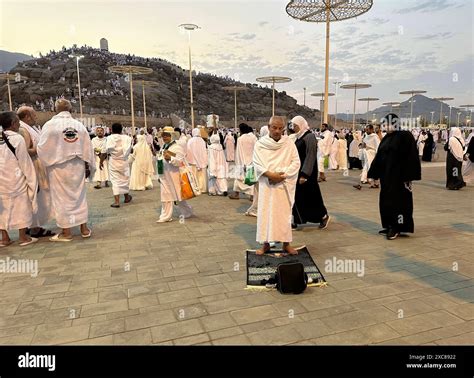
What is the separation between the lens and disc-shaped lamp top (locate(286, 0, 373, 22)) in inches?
477

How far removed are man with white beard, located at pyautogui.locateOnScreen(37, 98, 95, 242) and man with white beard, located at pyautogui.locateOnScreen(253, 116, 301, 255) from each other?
9.27 feet

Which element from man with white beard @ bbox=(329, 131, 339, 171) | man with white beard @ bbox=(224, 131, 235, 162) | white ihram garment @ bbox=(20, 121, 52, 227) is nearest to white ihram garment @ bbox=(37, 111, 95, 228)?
white ihram garment @ bbox=(20, 121, 52, 227)

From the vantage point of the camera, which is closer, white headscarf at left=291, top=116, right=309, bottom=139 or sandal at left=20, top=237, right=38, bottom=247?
sandal at left=20, top=237, right=38, bottom=247

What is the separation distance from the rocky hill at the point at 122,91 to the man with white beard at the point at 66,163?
151 ft

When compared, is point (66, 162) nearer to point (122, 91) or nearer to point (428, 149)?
point (428, 149)

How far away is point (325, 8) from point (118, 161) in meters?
9.08

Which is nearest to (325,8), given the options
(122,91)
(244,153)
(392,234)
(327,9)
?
(327,9)

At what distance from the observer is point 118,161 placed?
27.0ft

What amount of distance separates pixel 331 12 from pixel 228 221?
9.77 meters

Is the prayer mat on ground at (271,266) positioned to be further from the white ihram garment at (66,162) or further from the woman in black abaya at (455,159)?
the woman in black abaya at (455,159)

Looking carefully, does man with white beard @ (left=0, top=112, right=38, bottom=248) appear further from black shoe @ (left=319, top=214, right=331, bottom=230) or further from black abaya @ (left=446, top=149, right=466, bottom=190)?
black abaya @ (left=446, top=149, right=466, bottom=190)

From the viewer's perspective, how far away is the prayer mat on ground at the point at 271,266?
3.80 metres
